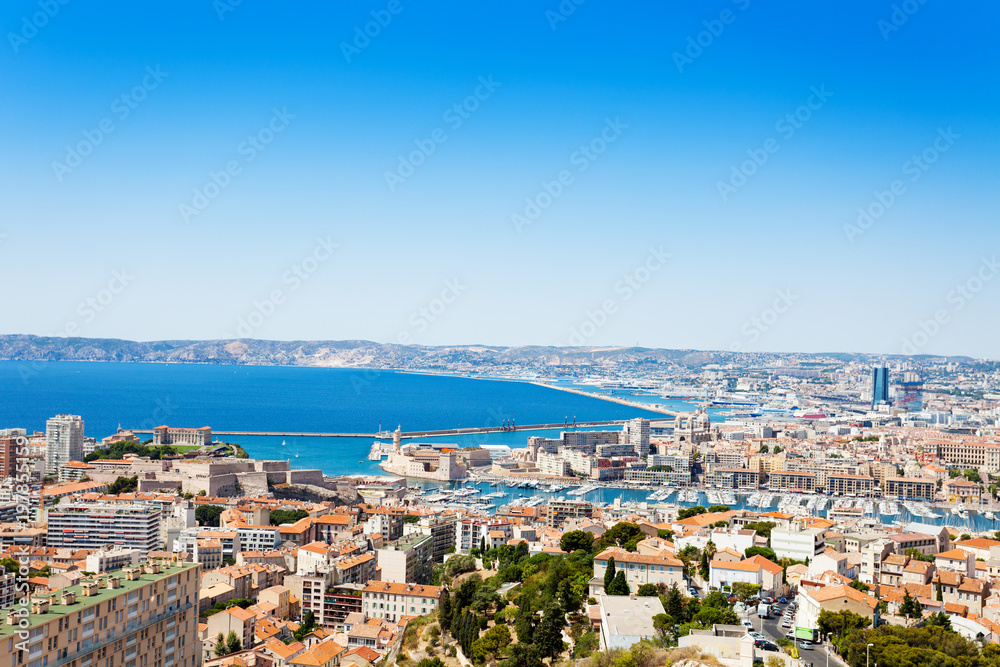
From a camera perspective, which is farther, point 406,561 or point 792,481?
point 792,481

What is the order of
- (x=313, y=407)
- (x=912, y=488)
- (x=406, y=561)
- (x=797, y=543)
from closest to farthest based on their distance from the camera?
(x=797, y=543) < (x=406, y=561) < (x=912, y=488) < (x=313, y=407)

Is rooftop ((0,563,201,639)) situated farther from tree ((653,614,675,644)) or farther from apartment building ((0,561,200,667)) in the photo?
tree ((653,614,675,644))

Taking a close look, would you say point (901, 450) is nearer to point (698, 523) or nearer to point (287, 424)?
point (698, 523)

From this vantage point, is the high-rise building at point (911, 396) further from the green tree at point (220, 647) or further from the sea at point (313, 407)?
the green tree at point (220, 647)

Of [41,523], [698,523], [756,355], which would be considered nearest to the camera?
[698,523]

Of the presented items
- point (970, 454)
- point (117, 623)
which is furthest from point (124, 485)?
point (970, 454)

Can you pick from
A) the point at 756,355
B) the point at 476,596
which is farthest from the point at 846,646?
the point at 756,355

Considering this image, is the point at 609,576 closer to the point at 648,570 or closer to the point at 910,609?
the point at 648,570

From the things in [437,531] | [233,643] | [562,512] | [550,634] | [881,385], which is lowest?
[562,512]

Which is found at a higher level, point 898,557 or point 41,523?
point 898,557
